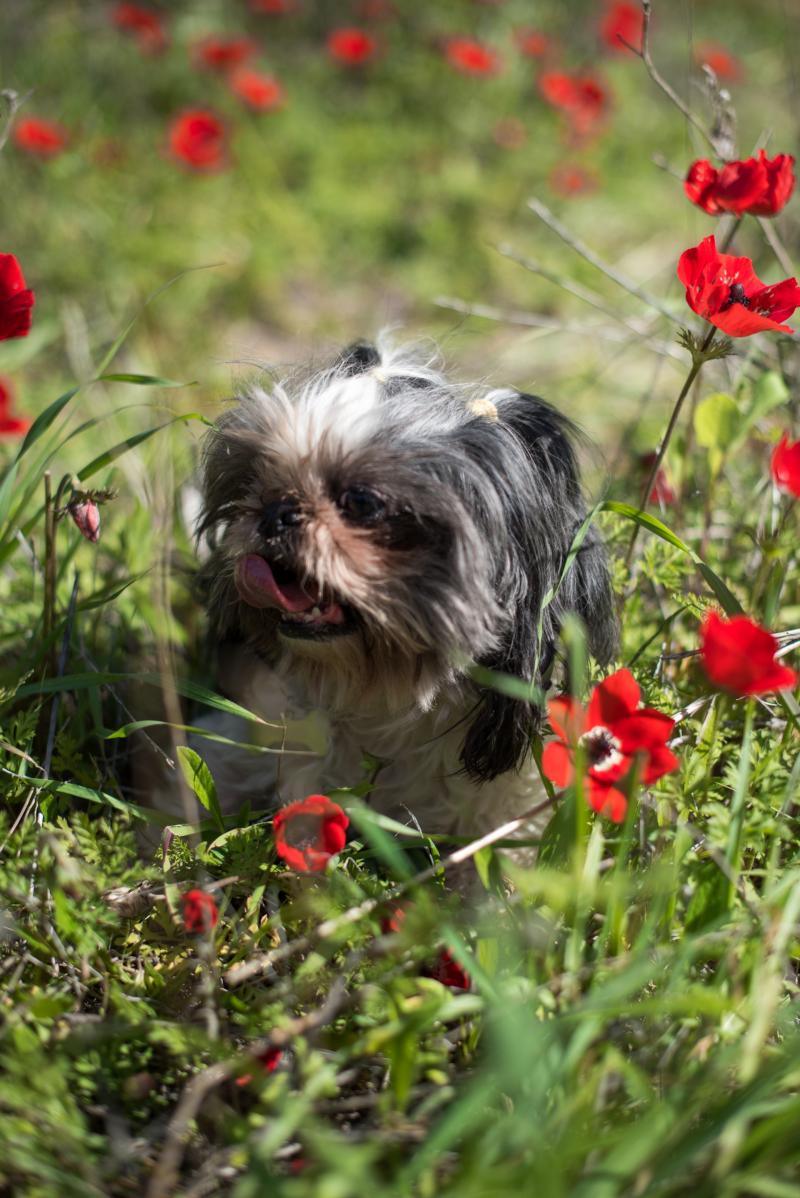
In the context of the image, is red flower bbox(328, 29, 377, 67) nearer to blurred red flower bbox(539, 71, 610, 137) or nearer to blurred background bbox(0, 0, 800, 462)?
blurred background bbox(0, 0, 800, 462)

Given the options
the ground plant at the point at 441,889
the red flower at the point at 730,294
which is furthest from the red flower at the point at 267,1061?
the red flower at the point at 730,294

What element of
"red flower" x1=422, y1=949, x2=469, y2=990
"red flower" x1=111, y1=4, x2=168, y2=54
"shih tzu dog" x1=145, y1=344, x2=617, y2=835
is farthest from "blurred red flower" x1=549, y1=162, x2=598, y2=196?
"red flower" x1=422, y1=949, x2=469, y2=990

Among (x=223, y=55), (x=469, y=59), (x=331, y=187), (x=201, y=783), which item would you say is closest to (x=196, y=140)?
(x=223, y=55)

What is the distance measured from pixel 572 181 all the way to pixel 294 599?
356 cm

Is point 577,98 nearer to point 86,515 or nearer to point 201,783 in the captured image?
point 86,515

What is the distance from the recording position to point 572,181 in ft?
15.6

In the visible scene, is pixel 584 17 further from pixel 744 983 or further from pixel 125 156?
pixel 744 983

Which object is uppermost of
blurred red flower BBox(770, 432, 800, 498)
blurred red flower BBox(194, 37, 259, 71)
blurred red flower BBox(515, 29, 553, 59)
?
blurred red flower BBox(515, 29, 553, 59)

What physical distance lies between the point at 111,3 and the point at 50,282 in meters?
2.91

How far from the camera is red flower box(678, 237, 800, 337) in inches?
66.6

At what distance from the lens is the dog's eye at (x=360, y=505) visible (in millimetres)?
1857

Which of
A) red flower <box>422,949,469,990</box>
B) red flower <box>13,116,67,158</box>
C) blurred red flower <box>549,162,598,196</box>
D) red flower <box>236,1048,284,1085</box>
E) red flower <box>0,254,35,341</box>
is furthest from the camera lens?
blurred red flower <box>549,162,598,196</box>

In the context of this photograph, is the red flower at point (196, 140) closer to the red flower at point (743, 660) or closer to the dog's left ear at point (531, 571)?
the dog's left ear at point (531, 571)

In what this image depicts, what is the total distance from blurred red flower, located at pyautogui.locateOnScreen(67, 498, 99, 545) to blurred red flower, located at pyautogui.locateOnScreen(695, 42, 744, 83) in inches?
112
